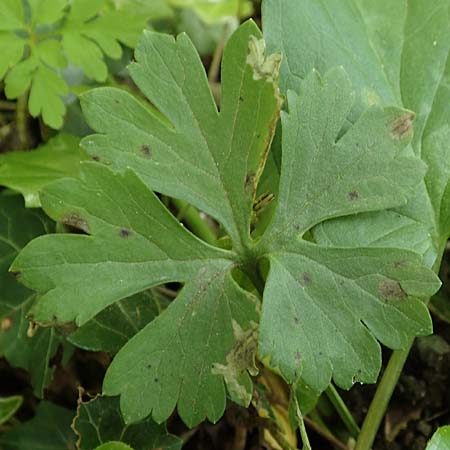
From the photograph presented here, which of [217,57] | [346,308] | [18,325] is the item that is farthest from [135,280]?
[217,57]

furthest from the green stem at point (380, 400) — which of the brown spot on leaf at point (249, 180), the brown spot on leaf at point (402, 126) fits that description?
the brown spot on leaf at point (249, 180)

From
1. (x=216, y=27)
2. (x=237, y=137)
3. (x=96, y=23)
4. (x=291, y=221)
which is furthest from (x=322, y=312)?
(x=216, y=27)

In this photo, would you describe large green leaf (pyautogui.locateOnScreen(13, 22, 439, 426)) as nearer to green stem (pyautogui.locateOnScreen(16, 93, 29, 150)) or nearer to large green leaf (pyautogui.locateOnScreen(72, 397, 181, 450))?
large green leaf (pyautogui.locateOnScreen(72, 397, 181, 450))

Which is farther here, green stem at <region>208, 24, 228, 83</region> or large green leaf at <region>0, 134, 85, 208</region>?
green stem at <region>208, 24, 228, 83</region>

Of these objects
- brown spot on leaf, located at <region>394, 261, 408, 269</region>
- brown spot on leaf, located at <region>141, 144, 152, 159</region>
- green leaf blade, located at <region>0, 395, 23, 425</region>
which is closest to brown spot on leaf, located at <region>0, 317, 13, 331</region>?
green leaf blade, located at <region>0, 395, 23, 425</region>

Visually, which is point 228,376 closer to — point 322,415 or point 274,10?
point 322,415

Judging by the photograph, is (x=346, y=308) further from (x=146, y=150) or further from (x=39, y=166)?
(x=39, y=166)

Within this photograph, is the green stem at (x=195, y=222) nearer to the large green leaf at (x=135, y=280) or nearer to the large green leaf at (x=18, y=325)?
the large green leaf at (x=18, y=325)
